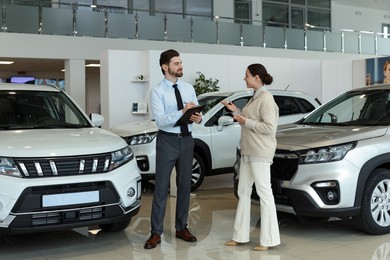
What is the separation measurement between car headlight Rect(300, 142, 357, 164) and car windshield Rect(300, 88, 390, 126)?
71 centimetres

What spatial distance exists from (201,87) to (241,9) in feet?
30.7

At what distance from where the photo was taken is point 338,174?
A: 4.18m

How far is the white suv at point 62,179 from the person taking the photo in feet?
12.0

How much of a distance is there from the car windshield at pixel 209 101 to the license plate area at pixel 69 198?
3.32m

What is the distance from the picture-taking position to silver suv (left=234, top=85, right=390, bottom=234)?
166 inches

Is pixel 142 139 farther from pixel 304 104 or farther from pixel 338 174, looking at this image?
pixel 338 174

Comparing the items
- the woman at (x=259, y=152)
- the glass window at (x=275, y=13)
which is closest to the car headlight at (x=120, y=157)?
the woman at (x=259, y=152)

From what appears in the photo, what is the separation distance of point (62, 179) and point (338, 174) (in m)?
2.27

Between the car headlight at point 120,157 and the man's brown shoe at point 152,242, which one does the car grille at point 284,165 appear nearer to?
the man's brown shoe at point 152,242

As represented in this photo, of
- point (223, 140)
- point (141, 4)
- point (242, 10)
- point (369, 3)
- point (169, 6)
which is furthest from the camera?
point (369, 3)

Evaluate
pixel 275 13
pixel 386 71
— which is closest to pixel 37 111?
pixel 386 71

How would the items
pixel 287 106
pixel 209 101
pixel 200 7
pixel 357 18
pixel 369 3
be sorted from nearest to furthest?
pixel 209 101 < pixel 287 106 < pixel 200 7 < pixel 369 3 < pixel 357 18

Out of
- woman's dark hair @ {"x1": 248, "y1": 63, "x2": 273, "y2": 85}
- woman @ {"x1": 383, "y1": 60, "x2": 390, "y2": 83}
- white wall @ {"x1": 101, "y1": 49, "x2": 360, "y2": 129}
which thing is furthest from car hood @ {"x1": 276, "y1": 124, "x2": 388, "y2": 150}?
woman @ {"x1": 383, "y1": 60, "x2": 390, "y2": 83}

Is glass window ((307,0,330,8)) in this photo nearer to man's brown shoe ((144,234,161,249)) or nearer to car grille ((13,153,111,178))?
man's brown shoe ((144,234,161,249))
